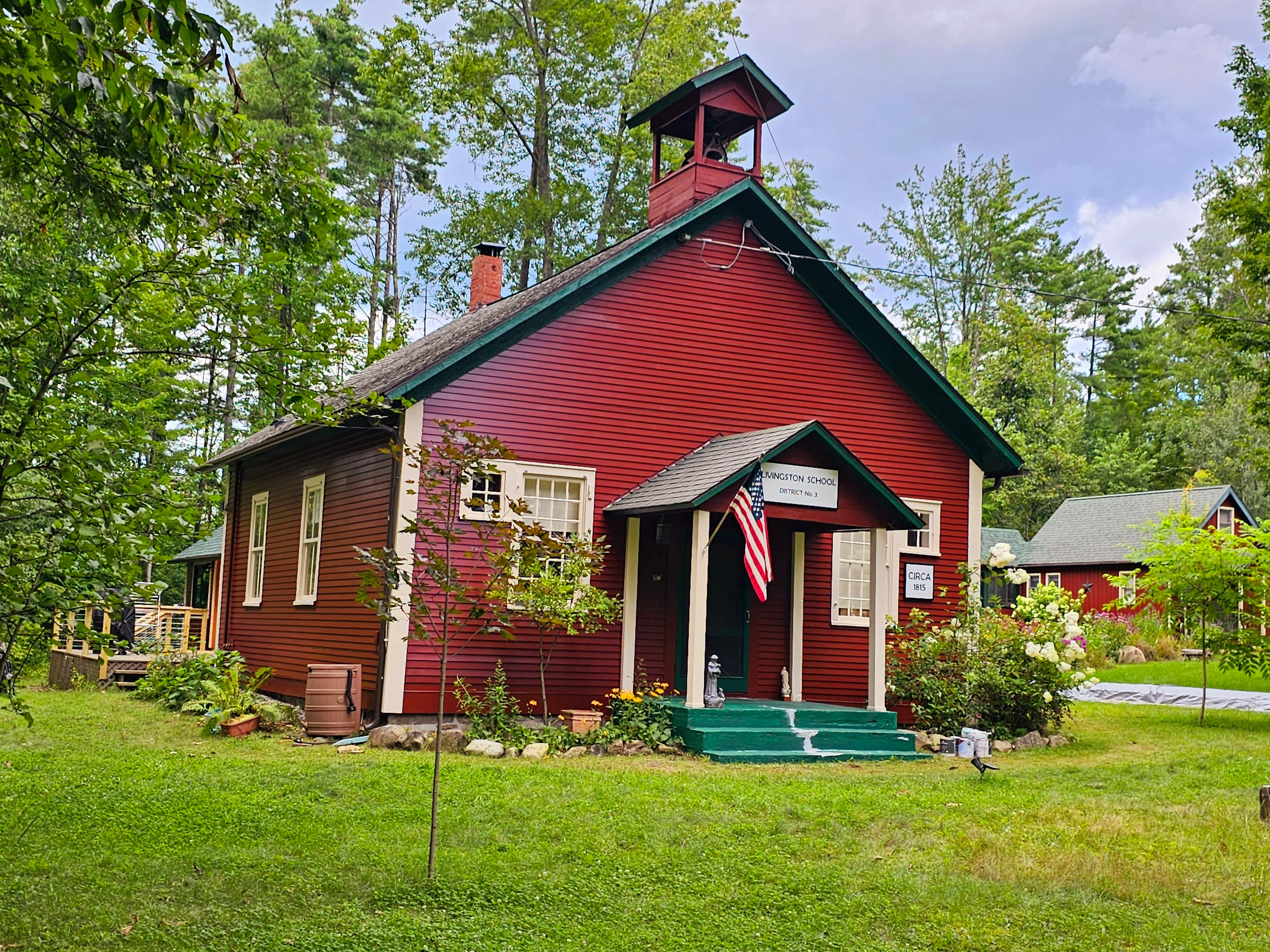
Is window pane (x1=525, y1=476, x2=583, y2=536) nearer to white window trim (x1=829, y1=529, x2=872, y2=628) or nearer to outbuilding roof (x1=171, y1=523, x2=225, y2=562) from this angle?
white window trim (x1=829, y1=529, x2=872, y2=628)

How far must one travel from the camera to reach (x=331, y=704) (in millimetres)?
12695

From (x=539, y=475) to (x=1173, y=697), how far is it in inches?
512

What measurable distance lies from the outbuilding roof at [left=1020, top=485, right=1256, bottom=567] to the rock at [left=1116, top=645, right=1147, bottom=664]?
5558mm

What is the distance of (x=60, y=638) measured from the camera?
5.61 m

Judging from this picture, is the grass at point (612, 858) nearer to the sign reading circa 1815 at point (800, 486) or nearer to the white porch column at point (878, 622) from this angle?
the white porch column at point (878, 622)

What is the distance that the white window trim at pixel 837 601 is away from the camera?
15.3m

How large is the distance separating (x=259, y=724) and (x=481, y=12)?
2265 centimetres

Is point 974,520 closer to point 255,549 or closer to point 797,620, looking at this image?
point 797,620

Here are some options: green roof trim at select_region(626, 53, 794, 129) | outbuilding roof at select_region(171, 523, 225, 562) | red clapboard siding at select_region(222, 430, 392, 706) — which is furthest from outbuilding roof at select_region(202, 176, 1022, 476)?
outbuilding roof at select_region(171, 523, 225, 562)

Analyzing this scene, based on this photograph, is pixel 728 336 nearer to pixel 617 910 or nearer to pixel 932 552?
pixel 932 552

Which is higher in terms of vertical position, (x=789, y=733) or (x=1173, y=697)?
(x=1173, y=697)

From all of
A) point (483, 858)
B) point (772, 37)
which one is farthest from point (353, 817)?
point (772, 37)

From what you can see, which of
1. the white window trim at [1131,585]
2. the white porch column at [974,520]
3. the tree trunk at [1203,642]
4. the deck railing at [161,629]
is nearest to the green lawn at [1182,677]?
the white window trim at [1131,585]

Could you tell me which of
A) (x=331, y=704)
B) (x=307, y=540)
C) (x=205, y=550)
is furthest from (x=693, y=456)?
(x=205, y=550)
